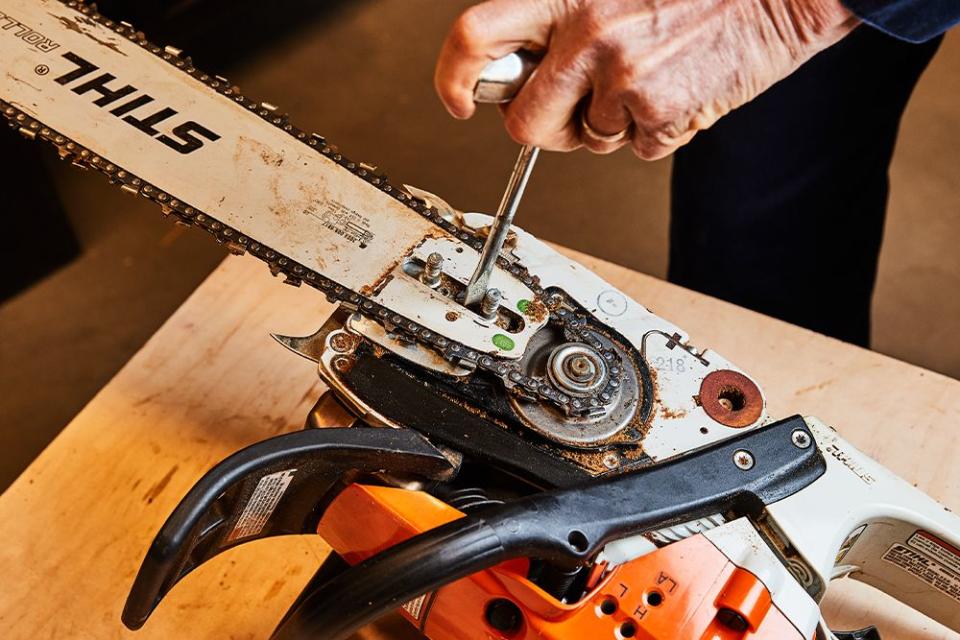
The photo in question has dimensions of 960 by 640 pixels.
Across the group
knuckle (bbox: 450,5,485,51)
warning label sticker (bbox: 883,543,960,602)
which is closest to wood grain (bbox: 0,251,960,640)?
warning label sticker (bbox: 883,543,960,602)

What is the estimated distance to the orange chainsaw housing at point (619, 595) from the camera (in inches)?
42.2

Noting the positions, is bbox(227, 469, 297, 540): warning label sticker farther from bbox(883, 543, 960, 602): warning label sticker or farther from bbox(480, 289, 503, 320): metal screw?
bbox(883, 543, 960, 602): warning label sticker

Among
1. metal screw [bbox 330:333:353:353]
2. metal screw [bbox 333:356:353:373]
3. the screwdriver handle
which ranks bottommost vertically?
metal screw [bbox 333:356:353:373]

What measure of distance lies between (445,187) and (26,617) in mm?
2156

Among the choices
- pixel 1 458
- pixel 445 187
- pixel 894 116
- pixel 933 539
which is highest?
pixel 894 116

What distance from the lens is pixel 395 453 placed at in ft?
3.57

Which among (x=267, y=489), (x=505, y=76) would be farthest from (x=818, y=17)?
(x=267, y=489)

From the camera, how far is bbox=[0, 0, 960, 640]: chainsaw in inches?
41.0

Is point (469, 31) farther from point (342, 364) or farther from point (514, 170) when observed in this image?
point (342, 364)

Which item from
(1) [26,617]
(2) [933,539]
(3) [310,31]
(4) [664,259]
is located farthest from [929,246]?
(1) [26,617]

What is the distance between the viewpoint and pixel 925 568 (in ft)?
4.13

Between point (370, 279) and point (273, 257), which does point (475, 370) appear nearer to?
point (370, 279)

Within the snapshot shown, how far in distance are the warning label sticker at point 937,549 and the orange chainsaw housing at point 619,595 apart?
10.3 inches

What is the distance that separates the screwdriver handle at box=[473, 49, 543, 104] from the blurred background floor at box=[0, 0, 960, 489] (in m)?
1.91
